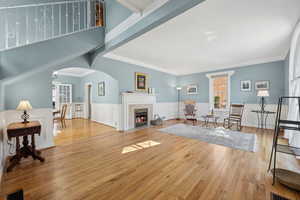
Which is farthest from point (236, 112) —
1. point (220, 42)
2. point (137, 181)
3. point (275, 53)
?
point (137, 181)

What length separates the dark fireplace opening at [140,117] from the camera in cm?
498

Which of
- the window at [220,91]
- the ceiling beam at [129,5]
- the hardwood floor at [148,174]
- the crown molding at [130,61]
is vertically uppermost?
the ceiling beam at [129,5]

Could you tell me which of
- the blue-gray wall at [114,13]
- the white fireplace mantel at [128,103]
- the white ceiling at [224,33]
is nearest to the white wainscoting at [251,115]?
the white ceiling at [224,33]

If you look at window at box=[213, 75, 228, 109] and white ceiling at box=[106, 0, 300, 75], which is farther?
window at box=[213, 75, 228, 109]

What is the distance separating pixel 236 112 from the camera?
4934mm

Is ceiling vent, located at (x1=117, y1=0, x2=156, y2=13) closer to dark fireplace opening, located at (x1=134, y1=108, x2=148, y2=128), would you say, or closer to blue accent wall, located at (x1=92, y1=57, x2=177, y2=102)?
blue accent wall, located at (x1=92, y1=57, x2=177, y2=102)

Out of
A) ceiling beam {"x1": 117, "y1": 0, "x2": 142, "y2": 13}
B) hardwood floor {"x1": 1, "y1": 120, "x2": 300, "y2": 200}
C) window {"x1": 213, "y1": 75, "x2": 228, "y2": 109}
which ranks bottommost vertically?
hardwood floor {"x1": 1, "y1": 120, "x2": 300, "y2": 200}

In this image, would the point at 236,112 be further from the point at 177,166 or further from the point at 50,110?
the point at 50,110

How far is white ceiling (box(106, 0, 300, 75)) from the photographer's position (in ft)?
6.79

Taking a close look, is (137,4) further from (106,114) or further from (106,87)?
(106,114)

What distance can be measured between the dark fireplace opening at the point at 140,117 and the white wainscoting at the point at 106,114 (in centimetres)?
76

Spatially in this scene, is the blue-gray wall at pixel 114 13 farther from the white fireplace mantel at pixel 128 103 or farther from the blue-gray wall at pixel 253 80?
the blue-gray wall at pixel 253 80

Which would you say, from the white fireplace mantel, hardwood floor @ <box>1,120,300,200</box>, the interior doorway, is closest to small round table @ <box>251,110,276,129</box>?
hardwood floor @ <box>1,120,300,200</box>

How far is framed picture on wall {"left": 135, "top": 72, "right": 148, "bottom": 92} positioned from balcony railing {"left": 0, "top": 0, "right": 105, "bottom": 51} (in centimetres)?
231
